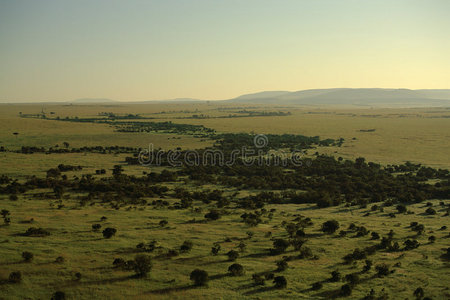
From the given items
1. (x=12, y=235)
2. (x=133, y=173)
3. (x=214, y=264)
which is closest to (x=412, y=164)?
(x=133, y=173)

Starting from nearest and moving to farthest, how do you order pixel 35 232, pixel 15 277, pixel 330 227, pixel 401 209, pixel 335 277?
1. pixel 15 277
2. pixel 335 277
3. pixel 35 232
4. pixel 330 227
5. pixel 401 209

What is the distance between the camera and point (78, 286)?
17.4 meters

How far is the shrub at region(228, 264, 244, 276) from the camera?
1922cm

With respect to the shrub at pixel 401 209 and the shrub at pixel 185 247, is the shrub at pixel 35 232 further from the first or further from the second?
the shrub at pixel 401 209

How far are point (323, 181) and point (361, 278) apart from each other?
83.8 feet

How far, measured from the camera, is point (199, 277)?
18.1 m

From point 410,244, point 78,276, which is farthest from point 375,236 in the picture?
point 78,276

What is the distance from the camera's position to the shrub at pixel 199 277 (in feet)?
59.1

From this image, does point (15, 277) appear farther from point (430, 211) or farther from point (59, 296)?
point (430, 211)

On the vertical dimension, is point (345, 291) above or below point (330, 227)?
below

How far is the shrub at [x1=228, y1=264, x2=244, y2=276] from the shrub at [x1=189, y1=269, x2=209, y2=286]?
1588 mm

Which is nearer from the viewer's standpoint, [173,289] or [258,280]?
[173,289]

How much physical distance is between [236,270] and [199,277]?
220cm

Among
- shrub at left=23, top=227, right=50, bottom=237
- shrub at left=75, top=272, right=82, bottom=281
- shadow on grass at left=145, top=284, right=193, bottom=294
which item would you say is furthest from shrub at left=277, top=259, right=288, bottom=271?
shrub at left=23, top=227, right=50, bottom=237
